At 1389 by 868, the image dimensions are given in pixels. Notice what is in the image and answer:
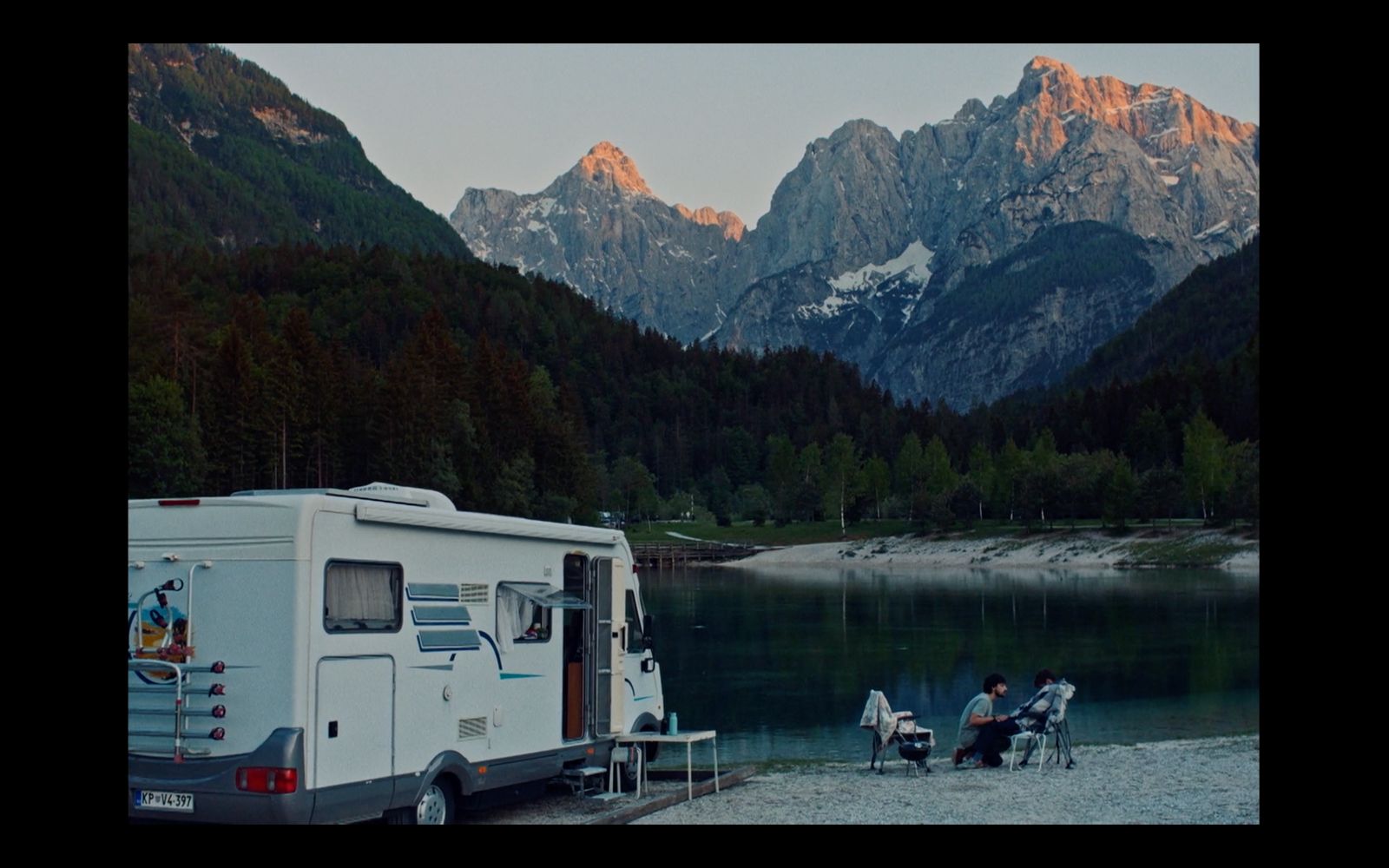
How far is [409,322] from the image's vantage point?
165000 millimetres

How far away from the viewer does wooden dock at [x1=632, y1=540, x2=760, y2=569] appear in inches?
4523

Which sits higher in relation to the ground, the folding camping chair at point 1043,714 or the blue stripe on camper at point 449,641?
the blue stripe on camper at point 449,641

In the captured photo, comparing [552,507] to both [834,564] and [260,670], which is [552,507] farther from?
[260,670]

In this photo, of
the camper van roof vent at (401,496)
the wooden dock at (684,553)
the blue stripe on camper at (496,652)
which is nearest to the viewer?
the camper van roof vent at (401,496)

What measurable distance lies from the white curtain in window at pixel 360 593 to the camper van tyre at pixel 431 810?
1.71 metres

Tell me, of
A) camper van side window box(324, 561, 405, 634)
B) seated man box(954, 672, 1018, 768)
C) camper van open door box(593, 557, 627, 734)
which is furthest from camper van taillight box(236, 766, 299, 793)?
seated man box(954, 672, 1018, 768)

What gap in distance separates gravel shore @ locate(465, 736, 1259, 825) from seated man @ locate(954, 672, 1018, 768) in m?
0.23

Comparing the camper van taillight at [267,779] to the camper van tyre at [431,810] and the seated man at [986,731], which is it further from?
the seated man at [986,731]

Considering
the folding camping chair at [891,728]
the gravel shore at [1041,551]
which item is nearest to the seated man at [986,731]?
the folding camping chair at [891,728]

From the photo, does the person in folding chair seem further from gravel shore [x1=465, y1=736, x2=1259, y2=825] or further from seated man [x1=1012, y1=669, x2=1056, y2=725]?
gravel shore [x1=465, y1=736, x2=1259, y2=825]

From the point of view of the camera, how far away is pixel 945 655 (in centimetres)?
4088

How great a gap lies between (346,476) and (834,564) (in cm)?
4045

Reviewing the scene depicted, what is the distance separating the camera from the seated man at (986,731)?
1747 cm
